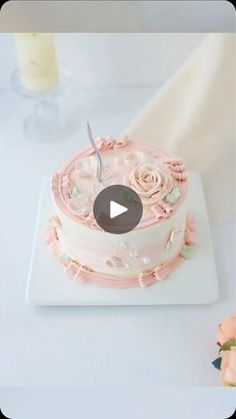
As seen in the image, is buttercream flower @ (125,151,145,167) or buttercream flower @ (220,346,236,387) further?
buttercream flower @ (125,151,145,167)

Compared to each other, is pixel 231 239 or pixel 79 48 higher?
pixel 79 48

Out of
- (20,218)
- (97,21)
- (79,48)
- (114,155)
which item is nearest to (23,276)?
(20,218)

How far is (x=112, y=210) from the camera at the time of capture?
1.98 feet

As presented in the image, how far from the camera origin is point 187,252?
0.69 metres

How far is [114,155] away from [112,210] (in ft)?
0.35

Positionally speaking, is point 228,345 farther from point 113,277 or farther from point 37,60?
point 37,60

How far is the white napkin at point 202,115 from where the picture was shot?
2.63 ft

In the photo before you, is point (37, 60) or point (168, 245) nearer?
point (168, 245)

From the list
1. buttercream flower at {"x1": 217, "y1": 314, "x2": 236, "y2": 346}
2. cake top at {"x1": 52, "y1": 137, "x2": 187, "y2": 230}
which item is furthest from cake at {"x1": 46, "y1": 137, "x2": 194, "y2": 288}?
buttercream flower at {"x1": 217, "y1": 314, "x2": 236, "y2": 346}

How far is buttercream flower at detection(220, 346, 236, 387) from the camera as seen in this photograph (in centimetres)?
52

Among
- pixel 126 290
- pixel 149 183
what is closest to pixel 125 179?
pixel 149 183

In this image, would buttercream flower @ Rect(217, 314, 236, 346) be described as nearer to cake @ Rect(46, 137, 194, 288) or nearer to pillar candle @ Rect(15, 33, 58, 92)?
cake @ Rect(46, 137, 194, 288)

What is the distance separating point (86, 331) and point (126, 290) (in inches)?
2.7

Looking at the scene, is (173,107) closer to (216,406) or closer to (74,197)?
(74,197)
